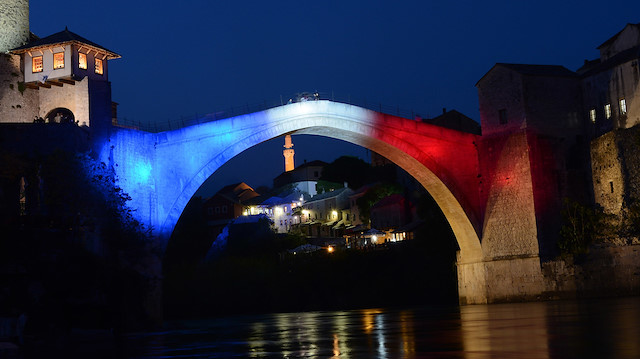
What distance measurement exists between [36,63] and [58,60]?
1435 millimetres

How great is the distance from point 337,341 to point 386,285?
31001mm

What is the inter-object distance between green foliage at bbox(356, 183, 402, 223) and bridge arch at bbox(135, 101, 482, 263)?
3090 centimetres

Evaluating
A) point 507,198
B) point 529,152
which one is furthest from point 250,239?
point 529,152

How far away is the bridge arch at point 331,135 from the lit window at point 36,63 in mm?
5163

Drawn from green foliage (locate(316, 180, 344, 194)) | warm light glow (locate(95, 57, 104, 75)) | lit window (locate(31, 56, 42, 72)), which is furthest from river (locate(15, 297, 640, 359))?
green foliage (locate(316, 180, 344, 194))

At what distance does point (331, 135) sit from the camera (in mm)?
35938

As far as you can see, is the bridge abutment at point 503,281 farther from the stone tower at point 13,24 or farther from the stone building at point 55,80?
the stone tower at point 13,24

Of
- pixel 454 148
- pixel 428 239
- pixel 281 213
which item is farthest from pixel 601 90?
pixel 281 213

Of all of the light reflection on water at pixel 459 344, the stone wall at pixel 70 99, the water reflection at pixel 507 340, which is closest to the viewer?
the water reflection at pixel 507 340

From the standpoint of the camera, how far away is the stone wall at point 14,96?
1134 inches

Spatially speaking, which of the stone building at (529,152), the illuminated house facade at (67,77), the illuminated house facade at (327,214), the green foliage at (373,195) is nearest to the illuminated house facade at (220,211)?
the illuminated house facade at (327,214)

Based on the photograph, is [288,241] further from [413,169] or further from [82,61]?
[82,61]

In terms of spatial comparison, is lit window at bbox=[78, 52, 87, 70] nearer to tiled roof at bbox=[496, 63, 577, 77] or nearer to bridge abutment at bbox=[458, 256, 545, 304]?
tiled roof at bbox=[496, 63, 577, 77]

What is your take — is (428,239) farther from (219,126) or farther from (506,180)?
(219,126)
